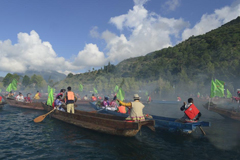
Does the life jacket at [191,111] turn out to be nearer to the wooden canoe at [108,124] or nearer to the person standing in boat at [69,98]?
the wooden canoe at [108,124]

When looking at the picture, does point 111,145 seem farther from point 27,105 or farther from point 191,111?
point 27,105

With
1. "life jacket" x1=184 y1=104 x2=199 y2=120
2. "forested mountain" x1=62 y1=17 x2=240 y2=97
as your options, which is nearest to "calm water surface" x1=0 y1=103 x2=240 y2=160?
"life jacket" x1=184 y1=104 x2=199 y2=120

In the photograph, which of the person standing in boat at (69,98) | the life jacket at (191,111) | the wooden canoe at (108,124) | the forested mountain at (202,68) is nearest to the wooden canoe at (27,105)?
the person standing in boat at (69,98)

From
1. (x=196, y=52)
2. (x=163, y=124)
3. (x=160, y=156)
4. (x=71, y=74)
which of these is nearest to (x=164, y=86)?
(x=196, y=52)

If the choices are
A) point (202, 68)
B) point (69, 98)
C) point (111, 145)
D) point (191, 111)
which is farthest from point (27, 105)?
point (202, 68)

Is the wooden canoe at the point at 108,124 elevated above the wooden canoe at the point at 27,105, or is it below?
below

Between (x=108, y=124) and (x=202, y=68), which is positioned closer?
(x=108, y=124)

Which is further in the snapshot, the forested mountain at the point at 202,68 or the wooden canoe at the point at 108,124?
the forested mountain at the point at 202,68

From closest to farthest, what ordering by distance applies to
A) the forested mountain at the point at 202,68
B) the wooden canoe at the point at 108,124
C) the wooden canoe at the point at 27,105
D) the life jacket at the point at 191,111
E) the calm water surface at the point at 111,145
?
the calm water surface at the point at 111,145
the wooden canoe at the point at 108,124
the life jacket at the point at 191,111
the wooden canoe at the point at 27,105
the forested mountain at the point at 202,68

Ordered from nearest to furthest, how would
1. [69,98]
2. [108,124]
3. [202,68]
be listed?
[108,124]
[69,98]
[202,68]

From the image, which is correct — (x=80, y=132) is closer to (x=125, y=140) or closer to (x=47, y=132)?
(x=47, y=132)

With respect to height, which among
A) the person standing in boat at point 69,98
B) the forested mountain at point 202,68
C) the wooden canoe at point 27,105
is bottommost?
the wooden canoe at point 27,105

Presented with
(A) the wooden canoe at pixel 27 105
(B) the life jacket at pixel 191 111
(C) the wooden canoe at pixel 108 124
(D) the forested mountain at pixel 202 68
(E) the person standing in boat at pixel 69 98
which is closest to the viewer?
(C) the wooden canoe at pixel 108 124

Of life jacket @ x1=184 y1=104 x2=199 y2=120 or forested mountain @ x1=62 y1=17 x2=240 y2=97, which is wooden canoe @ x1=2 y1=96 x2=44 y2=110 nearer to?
life jacket @ x1=184 y1=104 x2=199 y2=120
